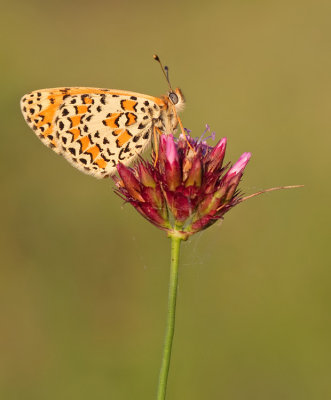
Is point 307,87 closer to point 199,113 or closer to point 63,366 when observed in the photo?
point 199,113

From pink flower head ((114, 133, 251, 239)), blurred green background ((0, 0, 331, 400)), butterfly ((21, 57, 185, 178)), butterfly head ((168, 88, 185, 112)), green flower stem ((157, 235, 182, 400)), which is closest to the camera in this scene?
green flower stem ((157, 235, 182, 400))

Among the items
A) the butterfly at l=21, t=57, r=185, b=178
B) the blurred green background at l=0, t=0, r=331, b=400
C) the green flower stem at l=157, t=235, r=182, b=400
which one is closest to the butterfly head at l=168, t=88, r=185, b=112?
the butterfly at l=21, t=57, r=185, b=178

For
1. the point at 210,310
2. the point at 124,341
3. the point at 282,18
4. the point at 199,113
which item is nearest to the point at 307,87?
the point at 199,113

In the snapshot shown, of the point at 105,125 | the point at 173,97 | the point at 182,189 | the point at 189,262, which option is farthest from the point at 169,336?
the point at 189,262

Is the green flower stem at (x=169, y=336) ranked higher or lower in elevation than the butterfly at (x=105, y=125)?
lower

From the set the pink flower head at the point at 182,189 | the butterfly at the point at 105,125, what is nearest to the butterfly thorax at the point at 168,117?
the butterfly at the point at 105,125

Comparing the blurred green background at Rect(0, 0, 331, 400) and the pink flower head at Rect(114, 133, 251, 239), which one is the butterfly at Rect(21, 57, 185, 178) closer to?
the pink flower head at Rect(114, 133, 251, 239)

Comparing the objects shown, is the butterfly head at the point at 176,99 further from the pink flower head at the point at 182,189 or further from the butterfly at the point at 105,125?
the pink flower head at the point at 182,189
